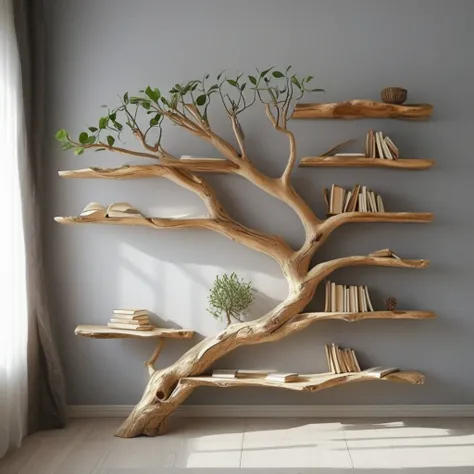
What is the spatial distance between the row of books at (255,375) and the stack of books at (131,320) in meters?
0.49

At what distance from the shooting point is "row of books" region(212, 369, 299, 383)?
415cm

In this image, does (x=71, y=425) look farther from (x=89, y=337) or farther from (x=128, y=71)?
(x=128, y=71)

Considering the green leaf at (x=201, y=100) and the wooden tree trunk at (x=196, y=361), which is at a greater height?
the green leaf at (x=201, y=100)

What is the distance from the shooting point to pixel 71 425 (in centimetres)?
434

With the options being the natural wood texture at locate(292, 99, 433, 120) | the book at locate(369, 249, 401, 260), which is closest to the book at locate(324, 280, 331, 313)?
the book at locate(369, 249, 401, 260)

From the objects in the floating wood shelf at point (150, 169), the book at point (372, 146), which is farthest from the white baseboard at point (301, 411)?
the book at point (372, 146)

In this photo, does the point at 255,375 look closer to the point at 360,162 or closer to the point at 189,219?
the point at 189,219

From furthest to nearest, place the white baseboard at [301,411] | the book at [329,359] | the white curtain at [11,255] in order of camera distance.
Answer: the white baseboard at [301,411] → the book at [329,359] → the white curtain at [11,255]

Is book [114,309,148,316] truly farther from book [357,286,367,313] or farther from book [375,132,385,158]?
book [375,132,385,158]

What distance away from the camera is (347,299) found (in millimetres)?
4238

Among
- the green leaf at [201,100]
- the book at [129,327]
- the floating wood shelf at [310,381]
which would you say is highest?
the green leaf at [201,100]

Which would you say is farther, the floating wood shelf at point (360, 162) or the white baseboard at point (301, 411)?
the white baseboard at point (301, 411)

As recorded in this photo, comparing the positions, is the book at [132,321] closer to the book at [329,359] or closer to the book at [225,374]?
the book at [225,374]

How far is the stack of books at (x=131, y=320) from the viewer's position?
14.0 feet
